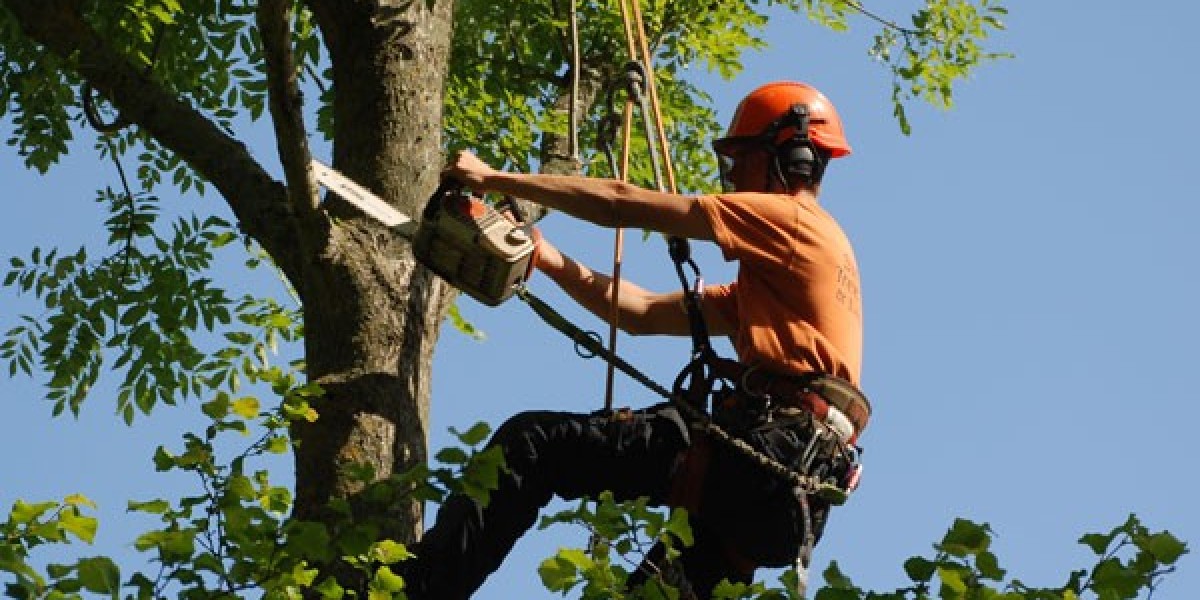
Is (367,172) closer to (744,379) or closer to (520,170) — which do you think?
(744,379)

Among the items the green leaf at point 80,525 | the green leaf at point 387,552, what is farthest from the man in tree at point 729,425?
the green leaf at point 80,525

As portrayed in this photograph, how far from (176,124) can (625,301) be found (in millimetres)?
1359

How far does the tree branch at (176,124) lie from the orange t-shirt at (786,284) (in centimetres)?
111

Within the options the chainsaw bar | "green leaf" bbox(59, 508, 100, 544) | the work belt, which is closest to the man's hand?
the chainsaw bar

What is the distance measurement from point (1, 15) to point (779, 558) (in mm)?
3963

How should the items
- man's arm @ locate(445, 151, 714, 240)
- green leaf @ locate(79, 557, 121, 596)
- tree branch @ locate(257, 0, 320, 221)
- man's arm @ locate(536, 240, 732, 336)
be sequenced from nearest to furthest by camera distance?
green leaf @ locate(79, 557, 121, 596), tree branch @ locate(257, 0, 320, 221), man's arm @ locate(445, 151, 714, 240), man's arm @ locate(536, 240, 732, 336)

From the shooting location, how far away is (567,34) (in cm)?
899

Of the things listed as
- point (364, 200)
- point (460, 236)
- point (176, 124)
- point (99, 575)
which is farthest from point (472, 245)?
point (99, 575)

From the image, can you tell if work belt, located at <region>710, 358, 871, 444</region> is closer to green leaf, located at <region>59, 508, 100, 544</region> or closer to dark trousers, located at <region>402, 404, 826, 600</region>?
dark trousers, located at <region>402, 404, 826, 600</region>

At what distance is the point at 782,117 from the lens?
6.22m

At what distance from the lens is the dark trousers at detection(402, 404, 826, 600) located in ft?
18.1

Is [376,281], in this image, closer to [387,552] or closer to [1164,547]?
[387,552]

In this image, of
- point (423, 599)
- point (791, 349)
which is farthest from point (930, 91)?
point (423, 599)

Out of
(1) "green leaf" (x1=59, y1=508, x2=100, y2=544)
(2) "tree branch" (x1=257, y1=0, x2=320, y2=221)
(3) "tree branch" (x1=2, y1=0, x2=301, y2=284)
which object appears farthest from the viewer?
(3) "tree branch" (x1=2, y1=0, x2=301, y2=284)
